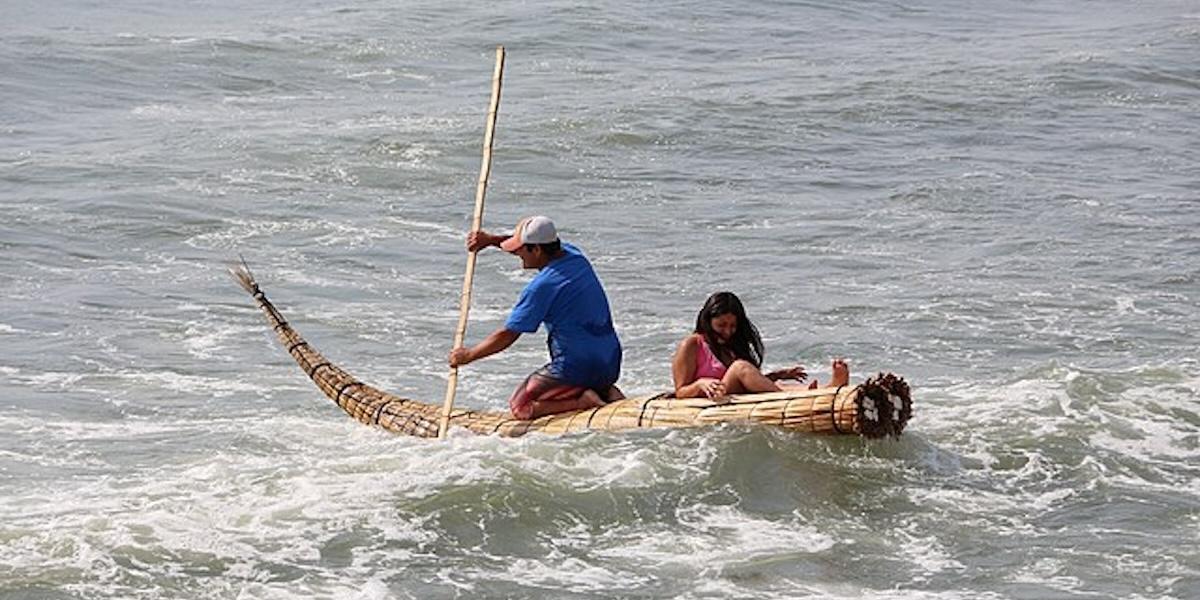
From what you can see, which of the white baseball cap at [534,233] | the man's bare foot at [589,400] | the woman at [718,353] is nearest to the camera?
the white baseball cap at [534,233]

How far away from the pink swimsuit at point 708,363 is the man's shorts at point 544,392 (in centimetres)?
51

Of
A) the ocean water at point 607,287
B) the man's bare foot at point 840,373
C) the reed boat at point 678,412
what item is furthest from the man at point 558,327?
the man's bare foot at point 840,373

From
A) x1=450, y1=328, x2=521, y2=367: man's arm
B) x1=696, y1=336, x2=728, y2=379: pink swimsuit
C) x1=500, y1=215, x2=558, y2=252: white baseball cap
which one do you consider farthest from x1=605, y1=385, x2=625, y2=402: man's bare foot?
x1=500, y1=215, x2=558, y2=252: white baseball cap

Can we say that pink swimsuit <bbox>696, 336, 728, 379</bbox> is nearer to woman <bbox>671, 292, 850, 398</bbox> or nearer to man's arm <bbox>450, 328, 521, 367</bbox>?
woman <bbox>671, 292, 850, 398</bbox>

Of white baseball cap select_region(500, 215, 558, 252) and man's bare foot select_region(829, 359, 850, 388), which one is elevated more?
white baseball cap select_region(500, 215, 558, 252)

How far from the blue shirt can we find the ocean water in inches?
14.4

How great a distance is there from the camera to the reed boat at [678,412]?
975cm

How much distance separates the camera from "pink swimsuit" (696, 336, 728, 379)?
1042cm

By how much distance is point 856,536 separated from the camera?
9469 mm

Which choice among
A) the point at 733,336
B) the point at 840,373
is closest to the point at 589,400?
the point at 733,336

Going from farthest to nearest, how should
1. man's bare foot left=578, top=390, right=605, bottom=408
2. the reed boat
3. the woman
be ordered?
1. man's bare foot left=578, top=390, right=605, bottom=408
2. the woman
3. the reed boat

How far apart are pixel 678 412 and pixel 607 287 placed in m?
5.31

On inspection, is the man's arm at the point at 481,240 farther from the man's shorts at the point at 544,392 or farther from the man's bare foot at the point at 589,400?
the man's bare foot at the point at 589,400

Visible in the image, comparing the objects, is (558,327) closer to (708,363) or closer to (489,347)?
(489,347)
